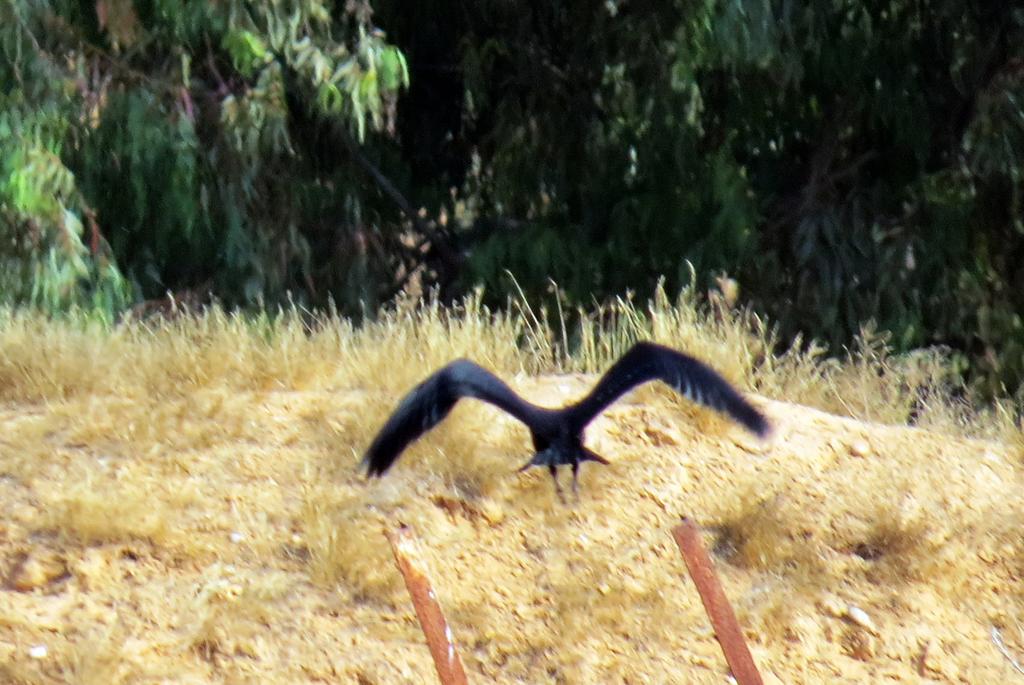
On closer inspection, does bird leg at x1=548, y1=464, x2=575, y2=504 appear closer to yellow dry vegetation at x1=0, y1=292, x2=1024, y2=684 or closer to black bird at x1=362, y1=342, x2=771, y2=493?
yellow dry vegetation at x1=0, y1=292, x2=1024, y2=684

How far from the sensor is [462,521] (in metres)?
6.52

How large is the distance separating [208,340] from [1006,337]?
19.3 feet

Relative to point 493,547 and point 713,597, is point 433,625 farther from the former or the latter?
point 493,547

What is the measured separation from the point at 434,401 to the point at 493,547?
124cm

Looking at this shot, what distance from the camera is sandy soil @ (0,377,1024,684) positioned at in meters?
5.82

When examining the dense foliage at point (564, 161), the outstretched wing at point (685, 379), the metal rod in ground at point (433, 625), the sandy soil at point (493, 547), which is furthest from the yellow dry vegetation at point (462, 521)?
the metal rod in ground at point (433, 625)

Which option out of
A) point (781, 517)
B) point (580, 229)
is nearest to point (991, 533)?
point (781, 517)

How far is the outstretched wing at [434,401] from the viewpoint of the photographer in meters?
5.41

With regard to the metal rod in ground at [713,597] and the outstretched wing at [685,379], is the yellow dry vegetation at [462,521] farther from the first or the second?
the metal rod in ground at [713,597]

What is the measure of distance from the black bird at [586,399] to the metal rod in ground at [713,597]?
143 centimetres

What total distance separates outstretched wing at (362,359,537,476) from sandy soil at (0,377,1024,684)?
2.68 ft

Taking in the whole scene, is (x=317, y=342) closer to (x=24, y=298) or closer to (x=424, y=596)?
(x=24, y=298)

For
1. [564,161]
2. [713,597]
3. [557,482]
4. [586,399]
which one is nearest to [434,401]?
[586,399]

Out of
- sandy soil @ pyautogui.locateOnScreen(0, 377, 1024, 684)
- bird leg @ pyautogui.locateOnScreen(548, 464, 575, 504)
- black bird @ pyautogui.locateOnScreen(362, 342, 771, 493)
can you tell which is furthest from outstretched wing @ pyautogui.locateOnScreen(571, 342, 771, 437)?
sandy soil @ pyautogui.locateOnScreen(0, 377, 1024, 684)
